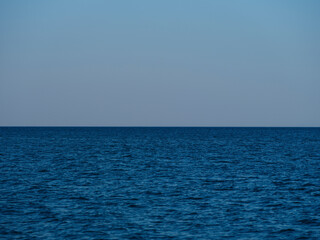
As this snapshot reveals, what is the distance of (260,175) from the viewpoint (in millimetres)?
38688

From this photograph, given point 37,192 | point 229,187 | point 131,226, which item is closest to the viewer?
point 131,226

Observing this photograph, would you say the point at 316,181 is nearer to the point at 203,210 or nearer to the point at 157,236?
the point at 203,210

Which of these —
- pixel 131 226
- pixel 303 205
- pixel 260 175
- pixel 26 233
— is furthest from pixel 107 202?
pixel 260 175

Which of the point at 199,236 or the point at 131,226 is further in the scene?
the point at 131,226

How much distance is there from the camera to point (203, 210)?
2344cm

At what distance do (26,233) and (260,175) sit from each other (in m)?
25.7

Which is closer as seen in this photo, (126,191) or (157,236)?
(157,236)

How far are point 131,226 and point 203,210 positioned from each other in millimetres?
5277

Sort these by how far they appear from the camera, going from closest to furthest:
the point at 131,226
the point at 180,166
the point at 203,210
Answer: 1. the point at 131,226
2. the point at 203,210
3. the point at 180,166

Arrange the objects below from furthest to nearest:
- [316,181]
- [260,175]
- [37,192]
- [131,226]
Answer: [260,175], [316,181], [37,192], [131,226]

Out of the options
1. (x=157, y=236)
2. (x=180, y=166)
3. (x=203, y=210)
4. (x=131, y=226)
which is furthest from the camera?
(x=180, y=166)

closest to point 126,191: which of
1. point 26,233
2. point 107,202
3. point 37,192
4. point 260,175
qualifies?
point 107,202

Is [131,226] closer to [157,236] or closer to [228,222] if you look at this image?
[157,236]

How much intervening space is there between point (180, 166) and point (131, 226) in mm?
26856
